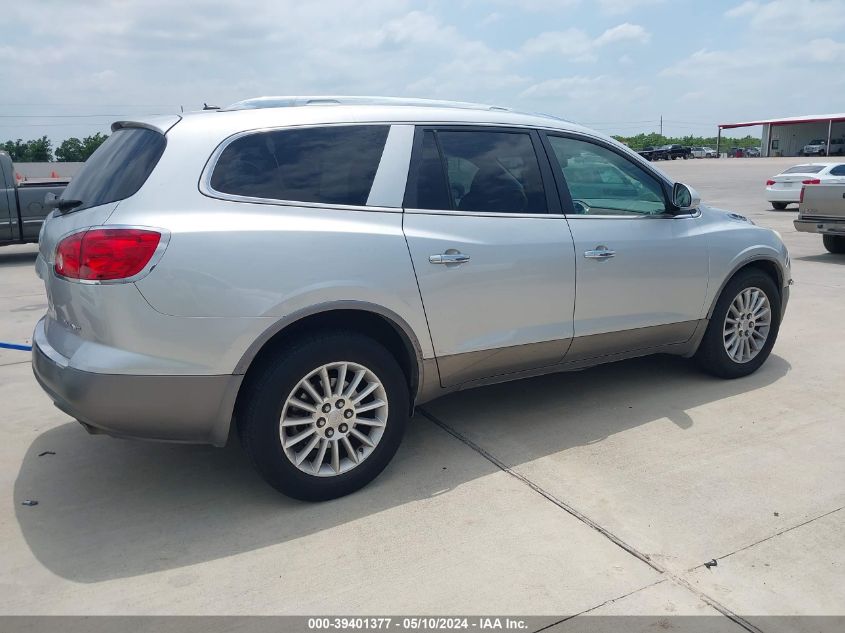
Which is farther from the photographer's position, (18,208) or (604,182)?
(18,208)

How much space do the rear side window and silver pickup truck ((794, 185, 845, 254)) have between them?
9660 mm

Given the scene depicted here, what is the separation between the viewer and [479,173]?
407 centimetres

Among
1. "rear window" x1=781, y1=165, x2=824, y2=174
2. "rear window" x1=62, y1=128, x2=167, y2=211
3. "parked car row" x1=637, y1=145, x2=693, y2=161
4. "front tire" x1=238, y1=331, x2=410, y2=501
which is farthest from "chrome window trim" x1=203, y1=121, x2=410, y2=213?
"parked car row" x1=637, y1=145, x2=693, y2=161

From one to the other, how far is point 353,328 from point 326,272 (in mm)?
→ 383

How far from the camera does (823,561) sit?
3.06m

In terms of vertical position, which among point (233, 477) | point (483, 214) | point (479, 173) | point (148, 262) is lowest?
point (233, 477)

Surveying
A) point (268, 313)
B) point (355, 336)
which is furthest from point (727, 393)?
point (268, 313)

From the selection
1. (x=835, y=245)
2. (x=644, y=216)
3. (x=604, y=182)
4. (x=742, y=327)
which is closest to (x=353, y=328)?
(x=604, y=182)

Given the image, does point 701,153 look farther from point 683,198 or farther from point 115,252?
point 115,252

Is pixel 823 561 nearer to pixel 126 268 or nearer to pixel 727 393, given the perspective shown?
pixel 727 393

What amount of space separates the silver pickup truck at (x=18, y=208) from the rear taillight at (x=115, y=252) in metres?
10.2
